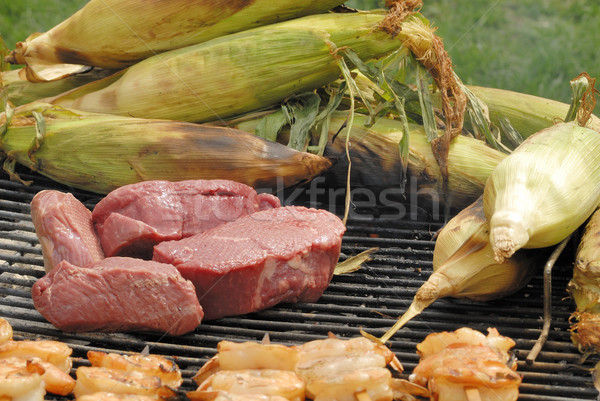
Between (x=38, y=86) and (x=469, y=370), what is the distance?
11.7 feet

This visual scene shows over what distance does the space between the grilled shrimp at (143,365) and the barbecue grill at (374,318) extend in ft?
0.40

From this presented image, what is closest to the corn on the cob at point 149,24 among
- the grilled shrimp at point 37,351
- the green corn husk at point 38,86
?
the green corn husk at point 38,86

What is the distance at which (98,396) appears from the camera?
7.02 ft

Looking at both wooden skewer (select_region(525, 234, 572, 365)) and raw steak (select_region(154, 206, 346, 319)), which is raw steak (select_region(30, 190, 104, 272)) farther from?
wooden skewer (select_region(525, 234, 572, 365))

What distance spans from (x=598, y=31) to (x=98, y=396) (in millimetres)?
6720

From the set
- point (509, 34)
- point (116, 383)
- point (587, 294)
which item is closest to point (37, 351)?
point (116, 383)

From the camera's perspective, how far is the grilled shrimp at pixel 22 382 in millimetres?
2125

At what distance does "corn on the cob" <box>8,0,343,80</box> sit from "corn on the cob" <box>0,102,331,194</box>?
0.49 m

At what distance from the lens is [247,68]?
3.82 meters

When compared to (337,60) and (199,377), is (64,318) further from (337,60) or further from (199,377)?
(337,60)

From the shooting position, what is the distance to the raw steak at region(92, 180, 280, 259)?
303 centimetres

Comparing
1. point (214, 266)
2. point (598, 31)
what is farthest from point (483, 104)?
point (598, 31)

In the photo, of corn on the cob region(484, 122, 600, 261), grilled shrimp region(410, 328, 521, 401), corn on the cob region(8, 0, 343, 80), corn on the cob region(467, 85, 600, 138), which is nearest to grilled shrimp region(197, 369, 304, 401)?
grilled shrimp region(410, 328, 521, 401)

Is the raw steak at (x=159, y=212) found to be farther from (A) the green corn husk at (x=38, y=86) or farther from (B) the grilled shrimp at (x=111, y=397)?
(A) the green corn husk at (x=38, y=86)
